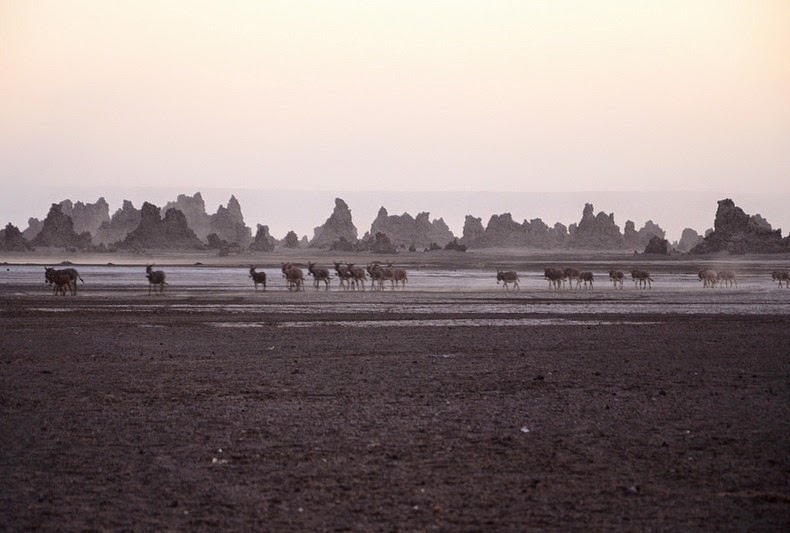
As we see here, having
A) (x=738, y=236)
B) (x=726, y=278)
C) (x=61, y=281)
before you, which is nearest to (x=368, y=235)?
(x=738, y=236)

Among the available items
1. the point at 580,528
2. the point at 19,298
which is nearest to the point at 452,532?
the point at 580,528

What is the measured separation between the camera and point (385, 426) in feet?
36.6

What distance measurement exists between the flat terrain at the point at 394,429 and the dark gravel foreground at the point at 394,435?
1.5 inches

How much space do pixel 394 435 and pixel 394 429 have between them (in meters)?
0.34

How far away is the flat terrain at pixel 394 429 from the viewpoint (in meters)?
7.84

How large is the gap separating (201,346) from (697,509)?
1408 cm

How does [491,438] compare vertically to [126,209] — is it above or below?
below

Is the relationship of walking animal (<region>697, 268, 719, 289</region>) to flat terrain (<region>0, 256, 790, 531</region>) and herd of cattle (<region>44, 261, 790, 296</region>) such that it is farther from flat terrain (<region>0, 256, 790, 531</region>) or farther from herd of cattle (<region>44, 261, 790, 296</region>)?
flat terrain (<region>0, 256, 790, 531</region>)

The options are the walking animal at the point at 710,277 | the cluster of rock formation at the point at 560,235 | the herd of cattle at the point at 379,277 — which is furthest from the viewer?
the cluster of rock formation at the point at 560,235

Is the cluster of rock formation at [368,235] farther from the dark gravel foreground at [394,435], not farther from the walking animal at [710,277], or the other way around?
the dark gravel foreground at [394,435]

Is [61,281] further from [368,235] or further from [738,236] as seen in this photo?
[368,235]

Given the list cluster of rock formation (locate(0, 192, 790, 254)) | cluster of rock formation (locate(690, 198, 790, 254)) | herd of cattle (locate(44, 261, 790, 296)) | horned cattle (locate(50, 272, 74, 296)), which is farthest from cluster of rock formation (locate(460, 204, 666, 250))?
horned cattle (locate(50, 272, 74, 296))

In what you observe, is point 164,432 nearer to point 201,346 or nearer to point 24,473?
point 24,473

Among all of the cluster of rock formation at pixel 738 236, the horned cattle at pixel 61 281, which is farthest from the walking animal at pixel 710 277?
the cluster of rock formation at pixel 738 236
